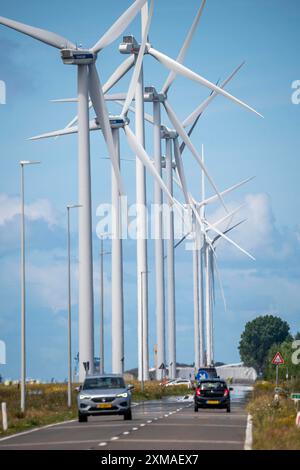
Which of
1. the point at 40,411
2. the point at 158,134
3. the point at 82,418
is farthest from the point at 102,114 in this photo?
the point at 158,134

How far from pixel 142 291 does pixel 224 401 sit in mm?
48975

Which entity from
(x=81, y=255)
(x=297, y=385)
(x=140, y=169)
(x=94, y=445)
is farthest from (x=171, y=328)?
(x=94, y=445)

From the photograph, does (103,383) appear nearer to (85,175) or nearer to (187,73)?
(85,175)

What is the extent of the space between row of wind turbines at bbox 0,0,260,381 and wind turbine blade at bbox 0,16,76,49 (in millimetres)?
58

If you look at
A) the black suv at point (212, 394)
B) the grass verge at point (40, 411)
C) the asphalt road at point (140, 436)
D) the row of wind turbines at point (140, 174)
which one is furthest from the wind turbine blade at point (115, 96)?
the asphalt road at point (140, 436)

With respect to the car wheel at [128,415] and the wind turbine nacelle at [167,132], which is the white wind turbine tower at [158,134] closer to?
the wind turbine nacelle at [167,132]

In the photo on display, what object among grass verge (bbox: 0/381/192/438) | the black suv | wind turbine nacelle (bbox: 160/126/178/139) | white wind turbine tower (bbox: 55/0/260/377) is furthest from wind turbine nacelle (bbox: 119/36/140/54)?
the black suv

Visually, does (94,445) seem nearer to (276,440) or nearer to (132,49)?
(276,440)

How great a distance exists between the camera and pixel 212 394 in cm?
6531

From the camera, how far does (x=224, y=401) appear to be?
215 feet

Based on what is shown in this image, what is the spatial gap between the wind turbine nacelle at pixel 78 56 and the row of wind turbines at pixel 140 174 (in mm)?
64

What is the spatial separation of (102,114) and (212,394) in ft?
68.0

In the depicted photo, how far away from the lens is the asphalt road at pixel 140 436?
114 feet

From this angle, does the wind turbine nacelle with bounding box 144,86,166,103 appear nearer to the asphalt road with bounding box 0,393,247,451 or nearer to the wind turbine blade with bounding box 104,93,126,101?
the wind turbine blade with bounding box 104,93,126,101
